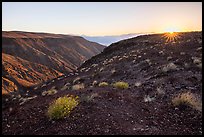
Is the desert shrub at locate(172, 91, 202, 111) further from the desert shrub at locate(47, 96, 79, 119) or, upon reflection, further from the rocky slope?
the rocky slope

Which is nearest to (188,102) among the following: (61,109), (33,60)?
(61,109)

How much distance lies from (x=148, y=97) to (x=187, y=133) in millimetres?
3425

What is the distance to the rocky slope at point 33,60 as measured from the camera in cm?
4692

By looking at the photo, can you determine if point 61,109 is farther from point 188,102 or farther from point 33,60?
point 33,60

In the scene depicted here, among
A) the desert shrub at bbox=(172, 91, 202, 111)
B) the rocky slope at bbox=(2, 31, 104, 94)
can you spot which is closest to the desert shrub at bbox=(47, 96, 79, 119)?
the desert shrub at bbox=(172, 91, 202, 111)

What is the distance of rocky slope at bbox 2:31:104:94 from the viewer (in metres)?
46.9

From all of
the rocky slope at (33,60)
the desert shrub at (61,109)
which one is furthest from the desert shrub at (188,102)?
the rocky slope at (33,60)

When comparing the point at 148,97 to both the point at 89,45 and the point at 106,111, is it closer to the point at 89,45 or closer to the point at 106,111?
the point at 106,111

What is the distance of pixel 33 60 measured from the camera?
72188 millimetres

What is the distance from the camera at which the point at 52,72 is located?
6238 centimetres

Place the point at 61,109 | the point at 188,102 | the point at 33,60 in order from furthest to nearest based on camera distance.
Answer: the point at 33,60 → the point at 188,102 → the point at 61,109

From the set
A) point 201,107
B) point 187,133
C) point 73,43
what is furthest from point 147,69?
point 73,43

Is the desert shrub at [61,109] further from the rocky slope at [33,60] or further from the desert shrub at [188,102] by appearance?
the rocky slope at [33,60]

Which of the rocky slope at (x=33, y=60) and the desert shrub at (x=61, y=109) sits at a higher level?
the desert shrub at (x=61, y=109)
